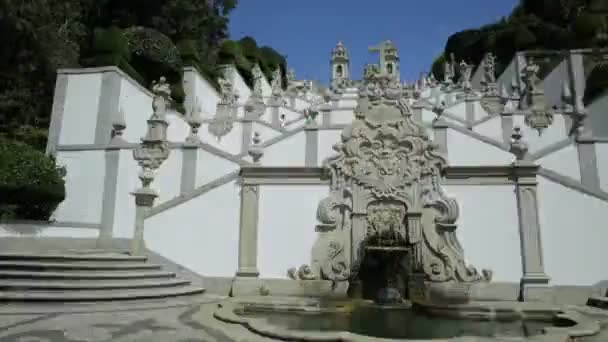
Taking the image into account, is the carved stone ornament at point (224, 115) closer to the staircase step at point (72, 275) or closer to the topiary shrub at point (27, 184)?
the topiary shrub at point (27, 184)

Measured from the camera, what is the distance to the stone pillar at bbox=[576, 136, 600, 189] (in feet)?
35.3

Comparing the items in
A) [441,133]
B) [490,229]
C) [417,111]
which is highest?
[417,111]

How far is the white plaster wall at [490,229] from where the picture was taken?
7.88m

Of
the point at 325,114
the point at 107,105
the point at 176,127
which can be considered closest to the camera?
the point at 107,105

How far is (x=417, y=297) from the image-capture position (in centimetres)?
789

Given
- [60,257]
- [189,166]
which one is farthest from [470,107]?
[60,257]

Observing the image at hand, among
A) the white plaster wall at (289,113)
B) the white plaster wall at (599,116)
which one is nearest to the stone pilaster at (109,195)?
the white plaster wall at (289,113)

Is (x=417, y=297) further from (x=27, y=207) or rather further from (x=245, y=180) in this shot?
(x=27, y=207)

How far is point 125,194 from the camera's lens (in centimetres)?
1145

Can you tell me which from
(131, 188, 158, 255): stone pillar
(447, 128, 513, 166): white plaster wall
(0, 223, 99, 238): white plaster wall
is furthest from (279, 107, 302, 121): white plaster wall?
(131, 188, 158, 255): stone pillar

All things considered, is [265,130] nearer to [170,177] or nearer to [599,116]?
[170,177]

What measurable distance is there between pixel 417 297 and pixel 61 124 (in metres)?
12.3

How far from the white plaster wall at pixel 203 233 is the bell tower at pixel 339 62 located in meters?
36.5

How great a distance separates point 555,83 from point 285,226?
19085mm
